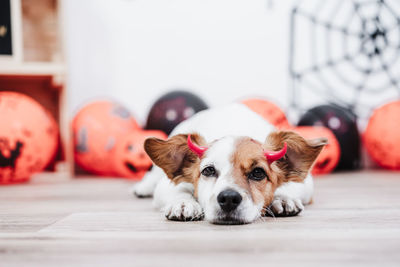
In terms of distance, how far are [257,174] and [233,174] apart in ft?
0.36

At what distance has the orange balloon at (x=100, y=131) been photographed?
3.27 meters

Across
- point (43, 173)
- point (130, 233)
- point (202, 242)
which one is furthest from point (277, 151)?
point (43, 173)

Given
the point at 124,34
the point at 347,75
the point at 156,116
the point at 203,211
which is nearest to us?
the point at 203,211

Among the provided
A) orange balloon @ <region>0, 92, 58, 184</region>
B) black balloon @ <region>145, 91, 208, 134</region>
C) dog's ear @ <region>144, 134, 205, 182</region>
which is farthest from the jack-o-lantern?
dog's ear @ <region>144, 134, 205, 182</region>

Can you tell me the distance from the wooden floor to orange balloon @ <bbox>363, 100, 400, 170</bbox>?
1.38 meters

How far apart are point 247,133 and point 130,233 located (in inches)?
31.2

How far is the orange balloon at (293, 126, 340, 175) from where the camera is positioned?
3.25 metres

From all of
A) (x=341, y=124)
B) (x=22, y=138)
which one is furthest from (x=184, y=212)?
(x=341, y=124)

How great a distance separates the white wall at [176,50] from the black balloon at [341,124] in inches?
24.6

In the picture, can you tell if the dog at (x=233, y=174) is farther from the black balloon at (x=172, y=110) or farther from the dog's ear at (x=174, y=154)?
the black balloon at (x=172, y=110)

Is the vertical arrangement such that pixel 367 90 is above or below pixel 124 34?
below

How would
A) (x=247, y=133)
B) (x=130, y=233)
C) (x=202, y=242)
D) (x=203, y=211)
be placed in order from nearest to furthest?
(x=202, y=242)
(x=130, y=233)
(x=203, y=211)
(x=247, y=133)

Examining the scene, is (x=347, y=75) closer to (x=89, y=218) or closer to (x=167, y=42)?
(x=167, y=42)

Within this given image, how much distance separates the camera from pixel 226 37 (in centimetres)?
409
